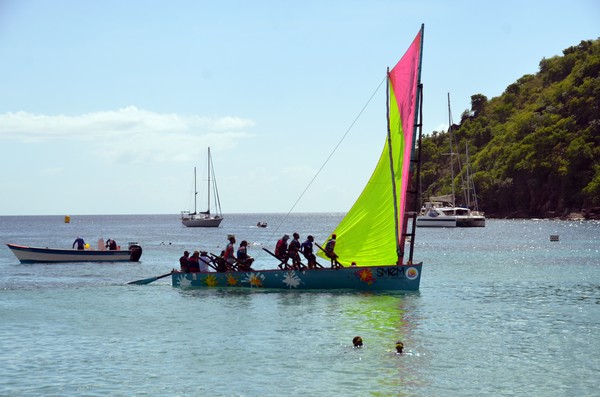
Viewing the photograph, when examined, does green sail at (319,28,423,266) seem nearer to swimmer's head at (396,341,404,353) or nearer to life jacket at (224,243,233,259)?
life jacket at (224,243,233,259)

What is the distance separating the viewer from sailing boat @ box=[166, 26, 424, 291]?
32562mm

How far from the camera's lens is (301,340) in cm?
2366

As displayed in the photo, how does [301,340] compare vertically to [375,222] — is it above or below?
below

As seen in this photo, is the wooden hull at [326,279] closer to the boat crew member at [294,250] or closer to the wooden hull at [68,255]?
the boat crew member at [294,250]

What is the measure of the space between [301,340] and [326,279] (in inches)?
395

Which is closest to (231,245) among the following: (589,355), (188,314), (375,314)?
(188,314)

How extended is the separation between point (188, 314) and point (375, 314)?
6.89 meters

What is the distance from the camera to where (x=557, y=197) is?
154 meters

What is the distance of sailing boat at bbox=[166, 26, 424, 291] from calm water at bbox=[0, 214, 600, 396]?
747mm

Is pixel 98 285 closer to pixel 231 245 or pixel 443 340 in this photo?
pixel 231 245

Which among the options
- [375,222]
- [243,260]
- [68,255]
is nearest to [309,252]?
[375,222]

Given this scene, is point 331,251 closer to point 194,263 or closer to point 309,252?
point 309,252

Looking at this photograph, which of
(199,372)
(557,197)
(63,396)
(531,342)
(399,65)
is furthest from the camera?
(557,197)

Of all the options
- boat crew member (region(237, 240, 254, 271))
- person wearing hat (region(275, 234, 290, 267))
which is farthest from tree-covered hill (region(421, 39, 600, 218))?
person wearing hat (region(275, 234, 290, 267))
